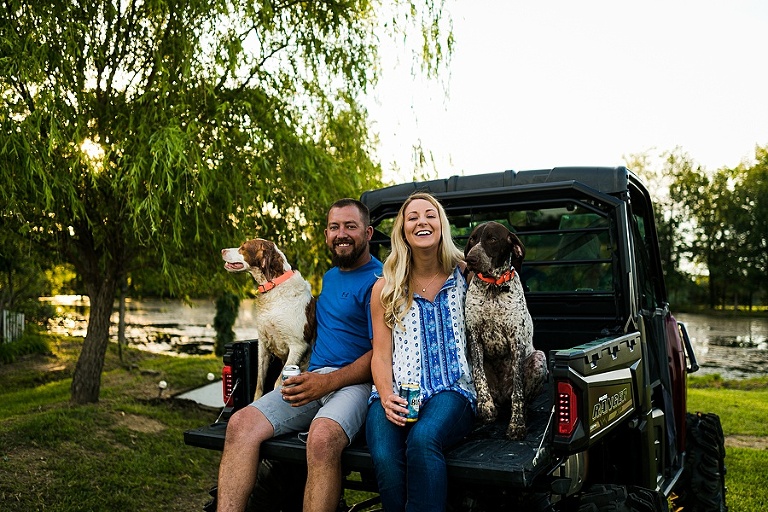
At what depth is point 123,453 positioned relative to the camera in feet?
22.7

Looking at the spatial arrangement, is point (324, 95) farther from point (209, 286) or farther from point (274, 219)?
point (209, 286)

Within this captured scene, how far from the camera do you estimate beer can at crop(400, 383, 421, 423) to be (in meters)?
3.08

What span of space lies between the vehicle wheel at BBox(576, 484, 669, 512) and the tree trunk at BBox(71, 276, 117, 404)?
6.64 metres

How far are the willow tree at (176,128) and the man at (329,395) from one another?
111 inches

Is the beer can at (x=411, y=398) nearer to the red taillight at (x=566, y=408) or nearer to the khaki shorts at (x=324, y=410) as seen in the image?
the khaki shorts at (x=324, y=410)

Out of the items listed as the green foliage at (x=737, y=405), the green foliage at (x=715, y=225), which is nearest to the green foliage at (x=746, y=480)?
the green foliage at (x=737, y=405)

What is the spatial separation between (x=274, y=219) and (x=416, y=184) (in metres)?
3.37

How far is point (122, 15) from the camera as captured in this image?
7.25 metres

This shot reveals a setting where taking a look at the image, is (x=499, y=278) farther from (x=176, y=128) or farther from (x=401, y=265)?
(x=176, y=128)

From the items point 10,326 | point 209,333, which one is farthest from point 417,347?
point 209,333

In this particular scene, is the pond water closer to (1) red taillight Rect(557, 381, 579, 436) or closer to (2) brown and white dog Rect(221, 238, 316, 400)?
(2) brown and white dog Rect(221, 238, 316, 400)

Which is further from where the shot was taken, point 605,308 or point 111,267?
point 111,267

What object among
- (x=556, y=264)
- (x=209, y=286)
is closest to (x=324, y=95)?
(x=209, y=286)

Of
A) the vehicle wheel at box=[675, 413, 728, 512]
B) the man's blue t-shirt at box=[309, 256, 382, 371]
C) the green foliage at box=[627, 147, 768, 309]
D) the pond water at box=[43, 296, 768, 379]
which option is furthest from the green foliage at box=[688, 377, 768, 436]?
the green foliage at box=[627, 147, 768, 309]
